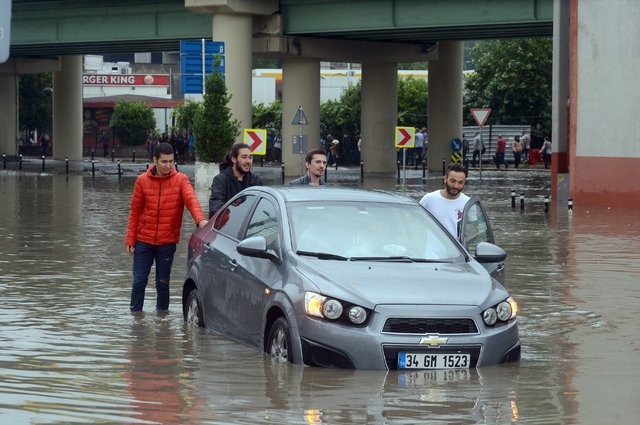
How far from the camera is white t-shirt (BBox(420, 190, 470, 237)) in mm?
13203

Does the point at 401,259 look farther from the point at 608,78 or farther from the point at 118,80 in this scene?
the point at 118,80

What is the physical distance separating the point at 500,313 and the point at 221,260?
2720mm

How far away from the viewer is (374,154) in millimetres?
61875

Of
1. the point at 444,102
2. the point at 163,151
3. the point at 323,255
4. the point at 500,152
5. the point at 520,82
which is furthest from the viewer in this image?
the point at 520,82

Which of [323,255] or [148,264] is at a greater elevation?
[323,255]

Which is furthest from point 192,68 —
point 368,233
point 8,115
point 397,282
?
point 8,115

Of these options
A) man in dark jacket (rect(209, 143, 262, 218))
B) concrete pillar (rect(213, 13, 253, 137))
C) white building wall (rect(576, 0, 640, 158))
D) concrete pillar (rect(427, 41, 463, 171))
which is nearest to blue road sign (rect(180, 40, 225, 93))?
white building wall (rect(576, 0, 640, 158))

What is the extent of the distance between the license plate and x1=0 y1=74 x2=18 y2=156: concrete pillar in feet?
226

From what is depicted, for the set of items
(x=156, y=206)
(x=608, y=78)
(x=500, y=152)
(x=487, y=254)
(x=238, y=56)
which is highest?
(x=238, y=56)

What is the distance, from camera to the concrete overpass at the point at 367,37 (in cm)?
3631

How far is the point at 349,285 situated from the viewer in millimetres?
10383

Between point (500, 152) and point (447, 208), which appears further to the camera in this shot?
point (500, 152)

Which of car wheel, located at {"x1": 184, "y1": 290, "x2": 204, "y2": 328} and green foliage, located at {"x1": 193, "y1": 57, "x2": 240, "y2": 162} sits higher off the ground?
green foliage, located at {"x1": 193, "y1": 57, "x2": 240, "y2": 162}

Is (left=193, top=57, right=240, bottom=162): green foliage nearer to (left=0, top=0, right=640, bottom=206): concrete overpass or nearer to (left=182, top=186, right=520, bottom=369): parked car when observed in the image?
(left=0, top=0, right=640, bottom=206): concrete overpass
